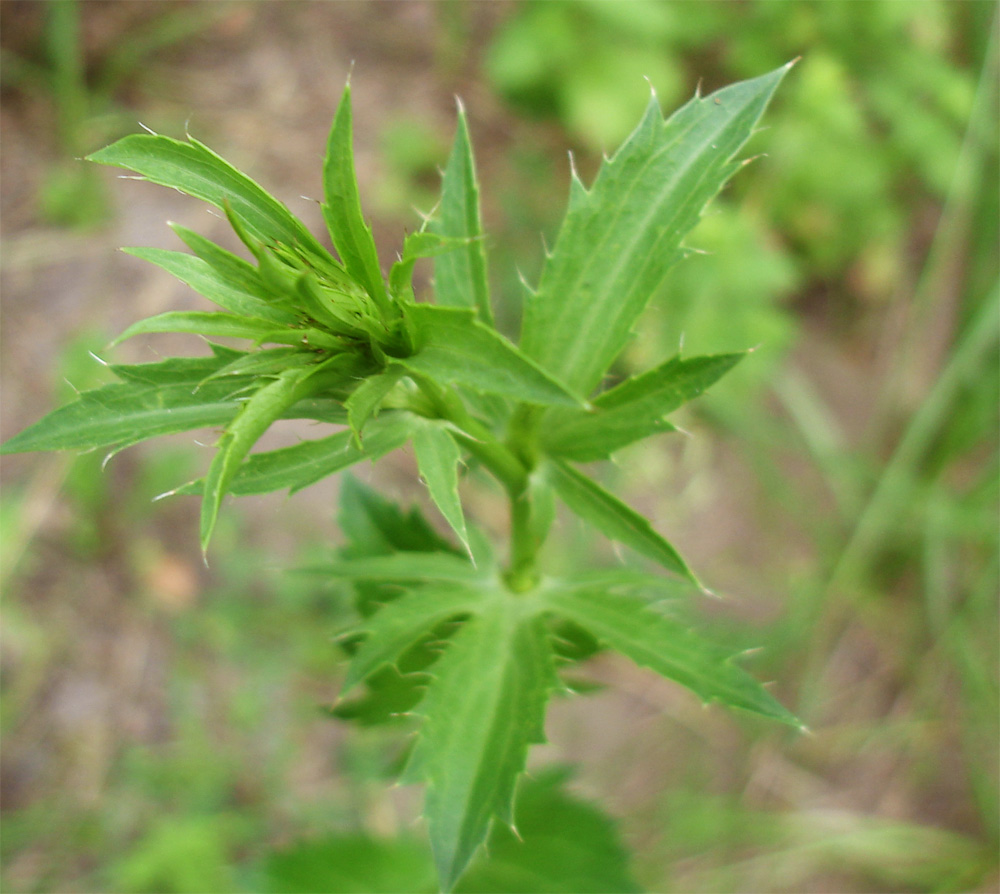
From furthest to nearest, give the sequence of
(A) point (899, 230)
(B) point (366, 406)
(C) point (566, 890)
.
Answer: (A) point (899, 230), (C) point (566, 890), (B) point (366, 406)

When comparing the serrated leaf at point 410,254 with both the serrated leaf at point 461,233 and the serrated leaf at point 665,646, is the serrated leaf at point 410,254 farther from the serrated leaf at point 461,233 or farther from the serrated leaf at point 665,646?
the serrated leaf at point 665,646

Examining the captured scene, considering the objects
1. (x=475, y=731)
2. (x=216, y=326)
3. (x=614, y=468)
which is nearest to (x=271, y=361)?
(x=216, y=326)

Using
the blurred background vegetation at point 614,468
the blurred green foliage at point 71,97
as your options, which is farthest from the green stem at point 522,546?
the blurred green foliage at point 71,97

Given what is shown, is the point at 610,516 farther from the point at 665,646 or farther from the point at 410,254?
the point at 410,254

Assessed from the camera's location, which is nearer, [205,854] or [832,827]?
[205,854]

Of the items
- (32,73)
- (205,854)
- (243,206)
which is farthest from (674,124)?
(32,73)

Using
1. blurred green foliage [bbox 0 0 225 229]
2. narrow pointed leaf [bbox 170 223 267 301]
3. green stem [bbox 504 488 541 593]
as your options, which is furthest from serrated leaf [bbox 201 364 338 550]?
blurred green foliage [bbox 0 0 225 229]

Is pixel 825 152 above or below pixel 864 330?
above

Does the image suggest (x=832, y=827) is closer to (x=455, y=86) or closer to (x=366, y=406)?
(x=366, y=406)
